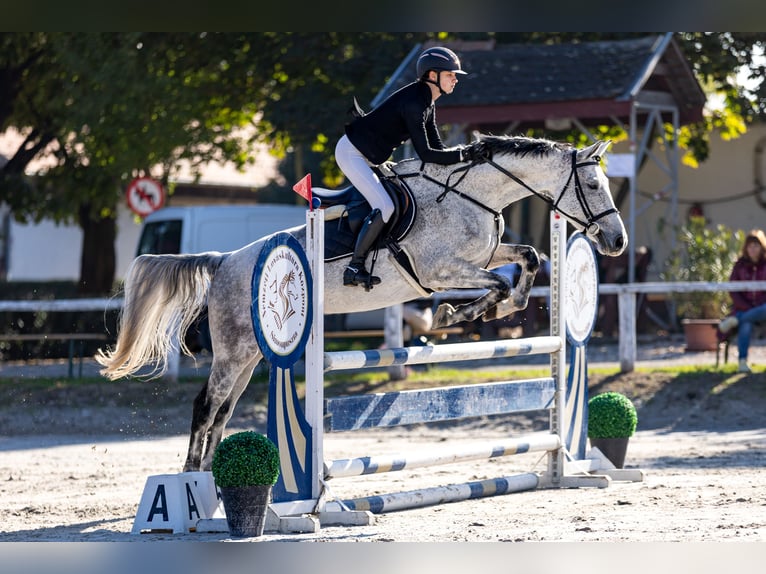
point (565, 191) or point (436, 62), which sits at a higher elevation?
point (436, 62)

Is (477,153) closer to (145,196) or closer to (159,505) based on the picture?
(159,505)

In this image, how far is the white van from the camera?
13414 millimetres

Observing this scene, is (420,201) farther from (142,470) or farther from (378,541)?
(142,470)

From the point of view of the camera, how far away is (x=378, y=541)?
5273mm

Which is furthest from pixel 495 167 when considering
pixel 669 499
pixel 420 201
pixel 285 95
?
pixel 285 95

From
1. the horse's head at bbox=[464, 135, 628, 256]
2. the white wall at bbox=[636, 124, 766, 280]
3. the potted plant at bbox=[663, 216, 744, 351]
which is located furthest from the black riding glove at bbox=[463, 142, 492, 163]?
the white wall at bbox=[636, 124, 766, 280]

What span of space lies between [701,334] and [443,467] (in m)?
5.60

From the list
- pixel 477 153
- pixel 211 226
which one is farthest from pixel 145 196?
pixel 477 153

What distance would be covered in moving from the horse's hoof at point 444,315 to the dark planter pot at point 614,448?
64.9 inches

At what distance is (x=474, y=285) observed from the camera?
6.34 metres

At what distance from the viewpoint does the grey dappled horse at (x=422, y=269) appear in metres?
6.29

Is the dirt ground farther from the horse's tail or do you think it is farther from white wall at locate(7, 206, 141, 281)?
white wall at locate(7, 206, 141, 281)

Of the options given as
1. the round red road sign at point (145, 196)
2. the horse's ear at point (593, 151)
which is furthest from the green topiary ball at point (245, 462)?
the round red road sign at point (145, 196)

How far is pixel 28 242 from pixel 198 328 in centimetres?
2118
